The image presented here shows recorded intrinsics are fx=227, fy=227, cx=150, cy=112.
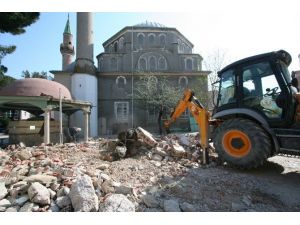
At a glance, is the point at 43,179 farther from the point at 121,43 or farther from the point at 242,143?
the point at 121,43

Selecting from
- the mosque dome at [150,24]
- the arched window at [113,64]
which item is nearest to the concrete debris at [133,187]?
the arched window at [113,64]

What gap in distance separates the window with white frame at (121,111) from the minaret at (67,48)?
36.0 ft

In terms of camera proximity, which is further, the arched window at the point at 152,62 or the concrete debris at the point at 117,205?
the arched window at the point at 152,62

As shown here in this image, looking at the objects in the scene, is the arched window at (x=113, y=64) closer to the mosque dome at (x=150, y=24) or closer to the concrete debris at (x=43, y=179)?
the mosque dome at (x=150, y=24)

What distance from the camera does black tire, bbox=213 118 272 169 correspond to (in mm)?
5336

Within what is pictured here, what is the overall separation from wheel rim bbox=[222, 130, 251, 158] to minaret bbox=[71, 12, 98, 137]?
17.9m

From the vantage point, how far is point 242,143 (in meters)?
5.68

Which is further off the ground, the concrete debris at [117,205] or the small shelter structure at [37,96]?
the small shelter structure at [37,96]

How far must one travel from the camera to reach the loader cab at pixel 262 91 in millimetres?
5309

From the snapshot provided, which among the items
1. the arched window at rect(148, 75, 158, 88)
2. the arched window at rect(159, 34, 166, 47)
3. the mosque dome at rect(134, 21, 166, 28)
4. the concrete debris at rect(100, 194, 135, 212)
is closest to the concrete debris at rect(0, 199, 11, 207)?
the concrete debris at rect(100, 194, 135, 212)

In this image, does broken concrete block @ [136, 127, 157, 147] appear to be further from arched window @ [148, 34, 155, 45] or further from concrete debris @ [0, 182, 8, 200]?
arched window @ [148, 34, 155, 45]

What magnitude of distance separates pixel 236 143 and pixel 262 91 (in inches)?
57.3

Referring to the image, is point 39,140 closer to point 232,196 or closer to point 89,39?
point 232,196

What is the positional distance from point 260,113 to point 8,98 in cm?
1140
